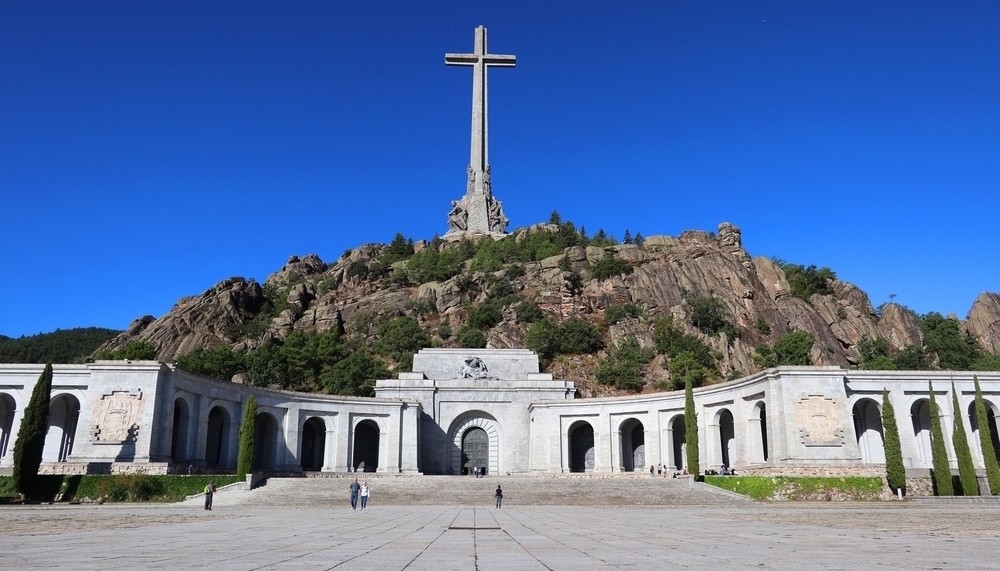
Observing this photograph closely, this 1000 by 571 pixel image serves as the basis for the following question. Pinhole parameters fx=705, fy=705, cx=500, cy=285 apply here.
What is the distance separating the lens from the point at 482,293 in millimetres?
77688

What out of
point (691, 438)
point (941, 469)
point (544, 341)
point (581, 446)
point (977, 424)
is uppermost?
point (544, 341)

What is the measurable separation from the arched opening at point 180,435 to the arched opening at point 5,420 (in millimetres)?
8898

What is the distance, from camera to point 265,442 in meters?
41.2

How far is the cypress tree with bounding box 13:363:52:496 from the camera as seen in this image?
27125mm

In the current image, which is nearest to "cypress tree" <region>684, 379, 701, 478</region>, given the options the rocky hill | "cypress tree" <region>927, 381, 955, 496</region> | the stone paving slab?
"cypress tree" <region>927, 381, 955, 496</region>

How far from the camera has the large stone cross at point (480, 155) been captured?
88812 mm

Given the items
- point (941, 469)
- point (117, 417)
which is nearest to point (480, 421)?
point (117, 417)

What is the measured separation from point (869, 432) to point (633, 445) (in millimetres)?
13519

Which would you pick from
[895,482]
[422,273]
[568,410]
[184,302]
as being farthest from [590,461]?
[184,302]

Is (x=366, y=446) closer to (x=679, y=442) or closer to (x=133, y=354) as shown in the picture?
(x=679, y=442)

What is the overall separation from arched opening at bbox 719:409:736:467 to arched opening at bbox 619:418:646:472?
4.87 metres

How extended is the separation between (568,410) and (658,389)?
1748cm

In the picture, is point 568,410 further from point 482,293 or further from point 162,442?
point 482,293

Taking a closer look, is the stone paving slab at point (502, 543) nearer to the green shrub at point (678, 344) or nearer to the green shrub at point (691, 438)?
the green shrub at point (691, 438)
